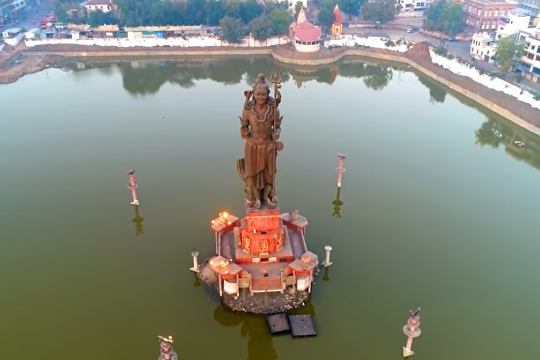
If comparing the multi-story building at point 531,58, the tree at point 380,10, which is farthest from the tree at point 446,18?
the multi-story building at point 531,58

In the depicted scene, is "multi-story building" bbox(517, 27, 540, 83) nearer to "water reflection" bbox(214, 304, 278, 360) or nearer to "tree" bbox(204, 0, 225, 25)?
"tree" bbox(204, 0, 225, 25)

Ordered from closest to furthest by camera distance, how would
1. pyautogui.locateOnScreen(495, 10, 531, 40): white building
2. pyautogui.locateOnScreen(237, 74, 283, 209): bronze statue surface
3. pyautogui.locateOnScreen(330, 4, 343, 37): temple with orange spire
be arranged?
pyautogui.locateOnScreen(237, 74, 283, 209): bronze statue surface
pyautogui.locateOnScreen(495, 10, 531, 40): white building
pyautogui.locateOnScreen(330, 4, 343, 37): temple with orange spire

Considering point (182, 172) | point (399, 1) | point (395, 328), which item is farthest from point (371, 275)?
point (399, 1)

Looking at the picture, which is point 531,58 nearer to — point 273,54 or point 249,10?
point 273,54

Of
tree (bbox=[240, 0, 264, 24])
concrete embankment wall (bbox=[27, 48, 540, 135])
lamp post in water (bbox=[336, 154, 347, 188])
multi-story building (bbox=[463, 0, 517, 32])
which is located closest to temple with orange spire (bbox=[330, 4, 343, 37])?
concrete embankment wall (bbox=[27, 48, 540, 135])

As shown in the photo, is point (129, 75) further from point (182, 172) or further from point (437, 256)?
point (437, 256)

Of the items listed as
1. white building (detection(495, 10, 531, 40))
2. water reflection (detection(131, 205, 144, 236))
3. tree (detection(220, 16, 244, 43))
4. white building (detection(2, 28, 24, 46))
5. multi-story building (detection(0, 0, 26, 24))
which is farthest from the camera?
multi-story building (detection(0, 0, 26, 24))

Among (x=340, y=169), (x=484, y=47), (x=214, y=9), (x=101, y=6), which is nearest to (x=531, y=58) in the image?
(x=484, y=47)
